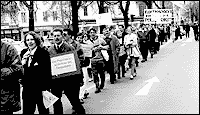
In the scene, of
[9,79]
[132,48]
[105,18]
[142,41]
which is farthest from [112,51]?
[105,18]

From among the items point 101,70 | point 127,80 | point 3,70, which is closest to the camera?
point 3,70

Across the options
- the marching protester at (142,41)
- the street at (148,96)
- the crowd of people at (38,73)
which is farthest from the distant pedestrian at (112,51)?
the marching protester at (142,41)

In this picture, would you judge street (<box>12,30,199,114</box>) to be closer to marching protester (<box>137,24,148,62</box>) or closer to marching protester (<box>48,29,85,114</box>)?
marching protester (<box>48,29,85,114</box>)

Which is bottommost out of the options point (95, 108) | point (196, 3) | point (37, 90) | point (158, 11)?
point (95, 108)

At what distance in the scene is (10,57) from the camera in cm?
520

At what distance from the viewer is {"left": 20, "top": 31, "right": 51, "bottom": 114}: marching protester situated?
21.4 feet

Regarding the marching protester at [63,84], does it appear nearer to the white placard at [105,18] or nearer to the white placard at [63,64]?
the white placard at [63,64]

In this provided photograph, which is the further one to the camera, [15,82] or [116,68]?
[116,68]

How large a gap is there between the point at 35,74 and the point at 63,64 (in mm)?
714

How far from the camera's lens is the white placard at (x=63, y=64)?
23.6 feet

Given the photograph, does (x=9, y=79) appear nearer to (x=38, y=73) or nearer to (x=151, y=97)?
(x=38, y=73)

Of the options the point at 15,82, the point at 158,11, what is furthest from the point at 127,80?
the point at 158,11

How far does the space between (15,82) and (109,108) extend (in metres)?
3.74

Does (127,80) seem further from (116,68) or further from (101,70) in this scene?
(101,70)
